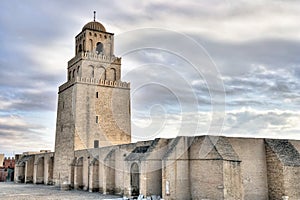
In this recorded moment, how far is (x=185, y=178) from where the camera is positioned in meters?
19.1

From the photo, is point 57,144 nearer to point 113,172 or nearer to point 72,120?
point 72,120

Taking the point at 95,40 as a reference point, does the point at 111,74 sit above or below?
below

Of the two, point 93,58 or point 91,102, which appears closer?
point 91,102

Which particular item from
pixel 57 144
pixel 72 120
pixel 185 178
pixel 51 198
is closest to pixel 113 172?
pixel 51 198

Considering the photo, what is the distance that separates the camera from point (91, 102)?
1375 inches

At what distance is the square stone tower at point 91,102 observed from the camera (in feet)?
112

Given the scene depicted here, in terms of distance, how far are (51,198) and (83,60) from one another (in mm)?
17829

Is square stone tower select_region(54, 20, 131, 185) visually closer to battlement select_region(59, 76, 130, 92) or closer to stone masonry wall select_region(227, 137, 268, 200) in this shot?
battlement select_region(59, 76, 130, 92)

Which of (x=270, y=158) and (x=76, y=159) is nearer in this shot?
(x=270, y=158)

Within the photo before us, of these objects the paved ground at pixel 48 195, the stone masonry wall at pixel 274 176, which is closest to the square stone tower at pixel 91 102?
the paved ground at pixel 48 195

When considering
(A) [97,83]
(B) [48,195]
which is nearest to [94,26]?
(A) [97,83]

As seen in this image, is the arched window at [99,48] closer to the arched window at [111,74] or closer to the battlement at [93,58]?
the battlement at [93,58]

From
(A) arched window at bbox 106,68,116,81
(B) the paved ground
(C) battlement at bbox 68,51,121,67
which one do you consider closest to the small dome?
(C) battlement at bbox 68,51,121,67

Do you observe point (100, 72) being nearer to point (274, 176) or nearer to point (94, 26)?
point (94, 26)
